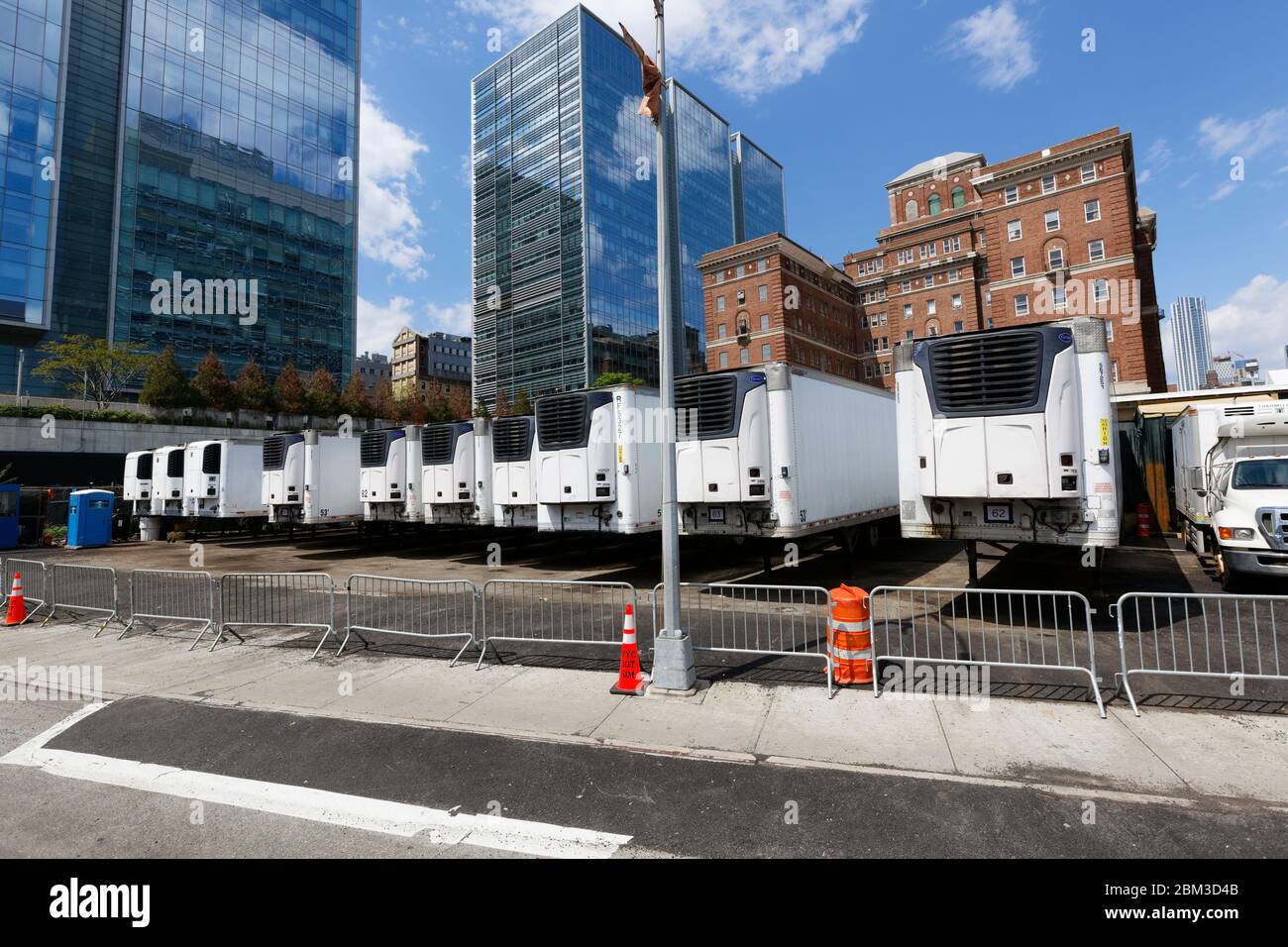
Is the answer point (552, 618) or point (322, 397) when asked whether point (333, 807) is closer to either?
point (552, 618)

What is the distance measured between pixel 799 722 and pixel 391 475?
1556 centimetres

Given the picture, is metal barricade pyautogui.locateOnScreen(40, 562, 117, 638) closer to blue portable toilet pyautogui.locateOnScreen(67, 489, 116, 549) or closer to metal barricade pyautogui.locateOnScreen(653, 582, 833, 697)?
metal barricade pyautogui.locateOnScreen(653, 582, 833, 697)

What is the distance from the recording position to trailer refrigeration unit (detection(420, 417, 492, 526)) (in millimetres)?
16203

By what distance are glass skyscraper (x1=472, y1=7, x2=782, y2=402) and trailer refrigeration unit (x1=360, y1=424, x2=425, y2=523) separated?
64.2m

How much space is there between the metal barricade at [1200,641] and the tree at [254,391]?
48.0 metres

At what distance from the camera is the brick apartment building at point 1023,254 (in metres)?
43.8

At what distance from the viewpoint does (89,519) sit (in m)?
24.8

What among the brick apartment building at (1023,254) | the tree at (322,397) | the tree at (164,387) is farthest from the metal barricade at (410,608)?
the brick apartment building at (1023,254)

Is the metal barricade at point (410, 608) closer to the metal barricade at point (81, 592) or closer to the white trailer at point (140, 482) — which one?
the metal barricade at point (81, 592)

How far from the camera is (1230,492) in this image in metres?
9.84
